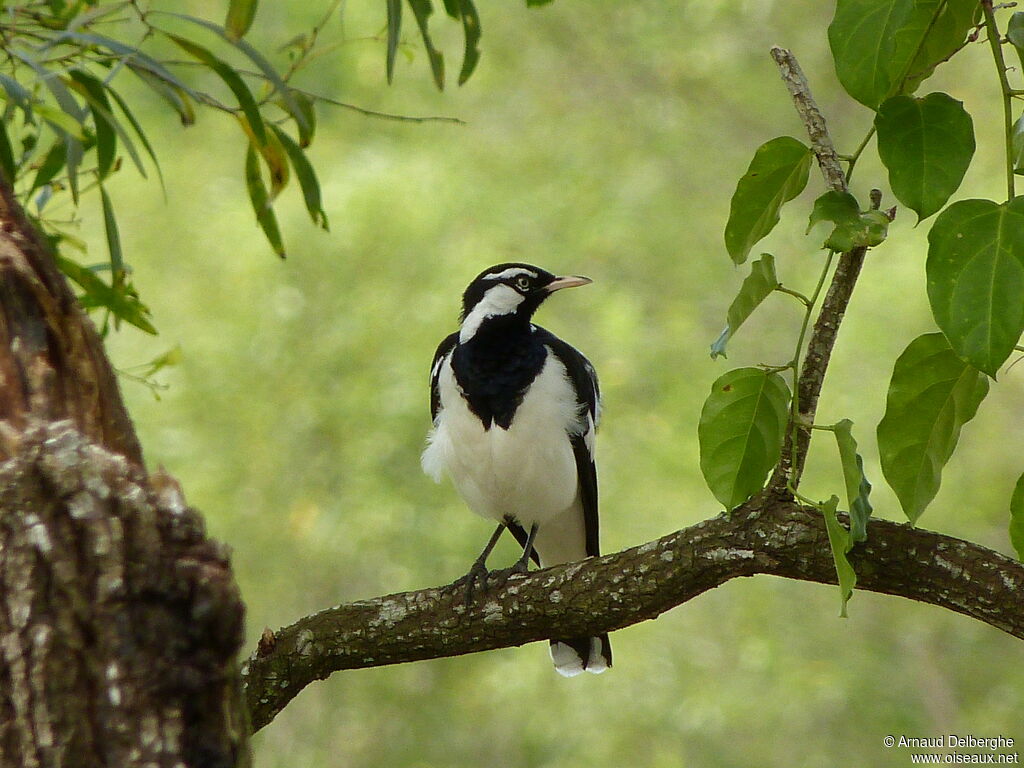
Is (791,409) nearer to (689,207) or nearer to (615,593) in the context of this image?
(615,593)

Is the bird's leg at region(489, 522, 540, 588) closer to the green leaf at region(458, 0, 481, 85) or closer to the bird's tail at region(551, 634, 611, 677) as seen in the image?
the bird's tail at region(551, 634, 611, 677)

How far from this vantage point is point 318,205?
2.02 metres

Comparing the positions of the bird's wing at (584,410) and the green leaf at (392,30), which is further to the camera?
the bird's wing at (584,410)

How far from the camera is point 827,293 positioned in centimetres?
139

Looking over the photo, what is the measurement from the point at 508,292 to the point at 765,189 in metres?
1.38

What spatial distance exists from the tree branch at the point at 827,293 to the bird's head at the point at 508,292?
1212 mm

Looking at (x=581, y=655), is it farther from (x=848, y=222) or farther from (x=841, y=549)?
(x=848, y=222)

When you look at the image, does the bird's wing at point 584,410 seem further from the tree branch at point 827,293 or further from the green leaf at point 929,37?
the green leaf at point 929,37

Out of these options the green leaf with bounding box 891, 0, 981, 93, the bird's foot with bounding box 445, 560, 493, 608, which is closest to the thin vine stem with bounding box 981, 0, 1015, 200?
the green leaf with bounding box 891, 0, 981, 93

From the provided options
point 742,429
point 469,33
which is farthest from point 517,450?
point 742,429

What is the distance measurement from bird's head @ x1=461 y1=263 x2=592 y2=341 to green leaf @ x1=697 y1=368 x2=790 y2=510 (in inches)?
49.8

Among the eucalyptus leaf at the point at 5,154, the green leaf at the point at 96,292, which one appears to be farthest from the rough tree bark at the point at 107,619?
the green leaf at the point at 96,292

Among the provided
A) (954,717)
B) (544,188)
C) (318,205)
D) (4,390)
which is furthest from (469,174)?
(4,390)

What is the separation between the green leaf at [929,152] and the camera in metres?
1.10
